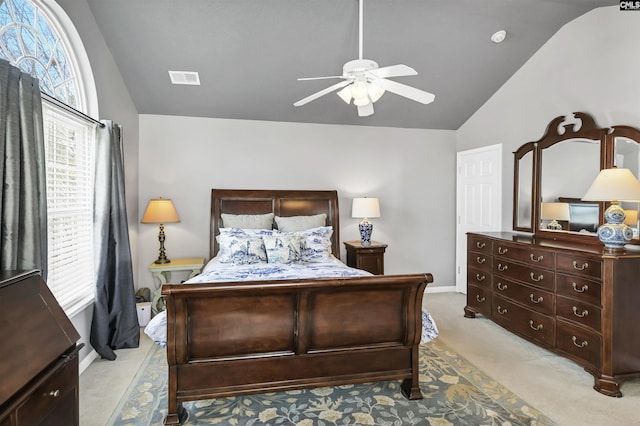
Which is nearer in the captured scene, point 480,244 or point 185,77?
point 185,77

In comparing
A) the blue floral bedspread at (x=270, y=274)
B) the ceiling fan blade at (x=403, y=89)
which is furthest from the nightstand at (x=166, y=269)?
the ceiling fan blade at (x=403, y=89)

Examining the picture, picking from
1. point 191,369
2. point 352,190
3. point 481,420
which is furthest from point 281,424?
point 352,190

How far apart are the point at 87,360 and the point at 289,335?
1907mm

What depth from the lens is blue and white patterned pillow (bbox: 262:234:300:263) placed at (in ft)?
12.0

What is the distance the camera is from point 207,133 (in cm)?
460

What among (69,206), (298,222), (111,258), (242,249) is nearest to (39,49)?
(69,206)

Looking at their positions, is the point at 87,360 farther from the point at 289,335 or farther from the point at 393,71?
the point at 393,71

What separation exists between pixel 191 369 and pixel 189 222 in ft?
8.73

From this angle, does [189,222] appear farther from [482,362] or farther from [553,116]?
[553,116]

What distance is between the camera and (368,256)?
4.55 metres

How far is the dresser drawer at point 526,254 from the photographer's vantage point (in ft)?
10.4

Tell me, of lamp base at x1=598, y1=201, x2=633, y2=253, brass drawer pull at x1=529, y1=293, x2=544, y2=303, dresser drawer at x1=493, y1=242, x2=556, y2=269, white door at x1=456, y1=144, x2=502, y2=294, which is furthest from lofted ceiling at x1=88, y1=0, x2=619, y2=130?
brass drawer pull at x1=529, y1=293, x2=544, y2=303

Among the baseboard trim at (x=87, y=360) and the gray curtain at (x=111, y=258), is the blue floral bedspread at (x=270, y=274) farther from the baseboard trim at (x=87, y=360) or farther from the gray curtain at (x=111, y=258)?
the baseboard trim at (x=87, y=360)

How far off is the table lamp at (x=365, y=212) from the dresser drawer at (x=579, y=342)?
2.23m
